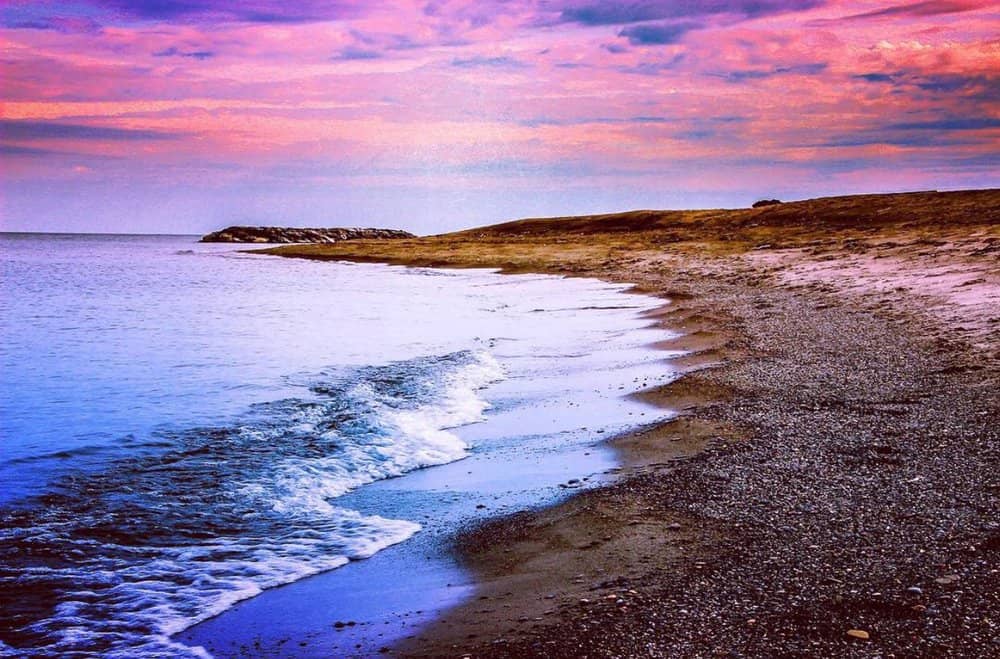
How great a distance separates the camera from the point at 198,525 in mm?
8297

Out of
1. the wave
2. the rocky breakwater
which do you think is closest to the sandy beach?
the wave

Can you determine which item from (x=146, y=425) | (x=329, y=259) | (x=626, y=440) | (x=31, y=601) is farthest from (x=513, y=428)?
(x=329, y=259)

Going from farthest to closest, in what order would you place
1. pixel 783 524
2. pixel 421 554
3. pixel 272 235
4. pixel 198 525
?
pixel 272 235
pixel 198 525
pixel 421 554
pixel 783 524

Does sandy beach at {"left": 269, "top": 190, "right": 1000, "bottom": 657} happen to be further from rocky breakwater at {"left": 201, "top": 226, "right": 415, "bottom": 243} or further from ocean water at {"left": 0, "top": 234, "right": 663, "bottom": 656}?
rocky breakwater at {"left": 201, "top": 226, "right": 415, "bottom": 243}

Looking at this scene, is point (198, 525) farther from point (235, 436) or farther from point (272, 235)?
point (272, 235)

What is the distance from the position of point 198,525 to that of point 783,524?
548 cm

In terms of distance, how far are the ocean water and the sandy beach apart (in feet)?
4.89

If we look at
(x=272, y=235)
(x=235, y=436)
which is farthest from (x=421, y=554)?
(x=272, y=235)

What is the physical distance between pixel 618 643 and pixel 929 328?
50.6 ft

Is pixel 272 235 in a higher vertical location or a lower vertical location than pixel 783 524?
higher

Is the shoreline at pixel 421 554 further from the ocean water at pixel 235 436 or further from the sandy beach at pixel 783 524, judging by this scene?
the sandy beach at pixel 783 524

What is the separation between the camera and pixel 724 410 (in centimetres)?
1174

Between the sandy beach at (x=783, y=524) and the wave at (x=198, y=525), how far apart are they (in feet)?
5.46

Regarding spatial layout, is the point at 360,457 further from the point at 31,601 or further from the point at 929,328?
the point at 929,328
